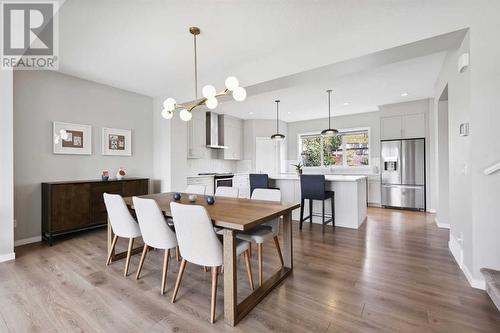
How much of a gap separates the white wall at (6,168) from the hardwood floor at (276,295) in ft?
0.81

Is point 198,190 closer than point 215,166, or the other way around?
point 198,190

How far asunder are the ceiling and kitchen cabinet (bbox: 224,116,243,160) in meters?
2.56

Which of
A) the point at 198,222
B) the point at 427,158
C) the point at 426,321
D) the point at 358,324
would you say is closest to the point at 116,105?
the point at 198,222

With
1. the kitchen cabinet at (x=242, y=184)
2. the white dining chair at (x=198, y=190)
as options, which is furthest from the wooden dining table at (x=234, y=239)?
the kitchen cabinet at (x=242, y=184)

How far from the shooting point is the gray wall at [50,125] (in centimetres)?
337

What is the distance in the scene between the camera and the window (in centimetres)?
674

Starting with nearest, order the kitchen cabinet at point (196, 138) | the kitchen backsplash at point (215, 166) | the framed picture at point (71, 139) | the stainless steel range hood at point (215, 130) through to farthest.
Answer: the framed picture at point (71, 139)
the kitchen cabinet at point (196, 138)
the kitchen backsplash at point (215, 166)
the stainless steel range hood at point (215, 130)

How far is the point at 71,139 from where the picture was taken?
12.6 ft

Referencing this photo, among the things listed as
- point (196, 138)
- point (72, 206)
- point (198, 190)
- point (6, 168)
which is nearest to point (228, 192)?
point (198, 190)

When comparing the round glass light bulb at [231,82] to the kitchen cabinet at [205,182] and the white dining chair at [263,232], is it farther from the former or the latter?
the kitchen cabinet at [205,182]

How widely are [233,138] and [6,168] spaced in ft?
16.3

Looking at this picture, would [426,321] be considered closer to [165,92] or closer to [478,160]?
[478,160]

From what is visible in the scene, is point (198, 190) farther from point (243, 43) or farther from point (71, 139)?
point (71, 139)

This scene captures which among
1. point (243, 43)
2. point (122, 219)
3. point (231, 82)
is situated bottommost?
point (122, 219)
